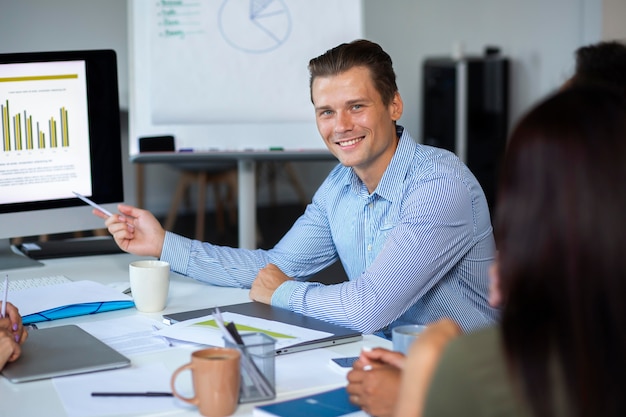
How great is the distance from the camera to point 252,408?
1.11 meters

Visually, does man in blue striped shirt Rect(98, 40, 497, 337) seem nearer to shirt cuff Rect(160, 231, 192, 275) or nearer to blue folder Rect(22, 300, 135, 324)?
shirt cuff Rect(160, 231, 192, 275)

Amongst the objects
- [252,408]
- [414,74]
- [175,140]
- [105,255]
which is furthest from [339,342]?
[414,74]

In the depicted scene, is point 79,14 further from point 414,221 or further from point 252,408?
point 252,408

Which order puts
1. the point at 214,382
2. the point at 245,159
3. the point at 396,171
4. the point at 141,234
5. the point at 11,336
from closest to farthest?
the point at 214,382 < the point at 11,336 < the point at 396,171 < the point at 141,234 < the point at 245,159

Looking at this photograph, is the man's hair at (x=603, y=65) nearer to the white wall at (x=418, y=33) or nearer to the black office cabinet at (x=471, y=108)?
the white wall at (x=418, y=33)

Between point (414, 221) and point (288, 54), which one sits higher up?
point (288, 54)

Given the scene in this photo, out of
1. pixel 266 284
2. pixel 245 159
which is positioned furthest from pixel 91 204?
pixel 245 159

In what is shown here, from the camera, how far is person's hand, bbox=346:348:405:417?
1.08 meters

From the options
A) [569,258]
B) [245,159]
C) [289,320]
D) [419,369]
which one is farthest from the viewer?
[245,159]

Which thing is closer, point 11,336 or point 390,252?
point 11,336

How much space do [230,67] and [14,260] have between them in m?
1.57

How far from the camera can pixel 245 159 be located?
131 inches

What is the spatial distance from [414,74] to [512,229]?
595cm

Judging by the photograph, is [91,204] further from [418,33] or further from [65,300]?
[418,33]
